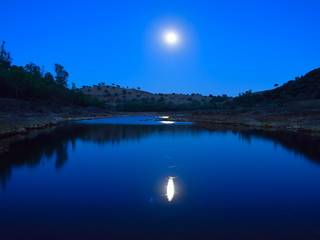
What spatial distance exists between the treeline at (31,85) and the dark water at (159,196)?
67451 mm

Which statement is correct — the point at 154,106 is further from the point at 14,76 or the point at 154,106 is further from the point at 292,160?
the point at 292,160

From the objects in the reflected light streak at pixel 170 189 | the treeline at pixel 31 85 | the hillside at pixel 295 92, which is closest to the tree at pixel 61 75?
the treeline at pixel 31 85

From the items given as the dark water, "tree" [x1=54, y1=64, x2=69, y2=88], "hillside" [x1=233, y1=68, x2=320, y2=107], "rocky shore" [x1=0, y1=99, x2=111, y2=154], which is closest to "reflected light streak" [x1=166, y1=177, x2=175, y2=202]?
the dark water

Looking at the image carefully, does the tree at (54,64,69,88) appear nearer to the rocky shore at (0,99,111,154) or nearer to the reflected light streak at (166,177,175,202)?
the rocky shore at (0,99,111,154)

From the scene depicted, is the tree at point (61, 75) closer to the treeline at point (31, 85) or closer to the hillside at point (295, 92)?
the treeline at point (31, 85)

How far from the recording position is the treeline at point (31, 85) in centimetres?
8519

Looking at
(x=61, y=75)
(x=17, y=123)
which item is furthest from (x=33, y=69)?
(x=17, y=123)

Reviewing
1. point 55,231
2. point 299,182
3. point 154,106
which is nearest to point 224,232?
point 55,231

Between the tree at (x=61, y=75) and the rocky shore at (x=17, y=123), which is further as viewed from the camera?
the tree at (x=61, y=75)

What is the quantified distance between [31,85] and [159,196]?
3498 inches

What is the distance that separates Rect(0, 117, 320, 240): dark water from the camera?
9602mm

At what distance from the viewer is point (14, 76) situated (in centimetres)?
9012

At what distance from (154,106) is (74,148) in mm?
131557

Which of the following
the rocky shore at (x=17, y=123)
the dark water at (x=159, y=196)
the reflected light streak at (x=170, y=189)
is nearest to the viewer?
the dark water at (x=159, y=196)
